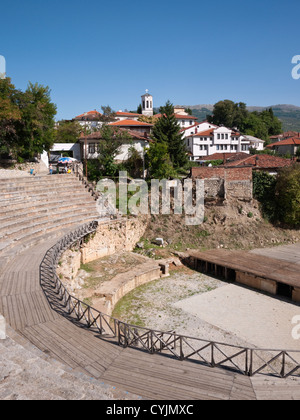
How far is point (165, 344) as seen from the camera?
964cm

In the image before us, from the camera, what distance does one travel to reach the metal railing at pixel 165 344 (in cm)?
922

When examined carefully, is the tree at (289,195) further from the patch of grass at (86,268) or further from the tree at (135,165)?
the patch of grass at (86,268)

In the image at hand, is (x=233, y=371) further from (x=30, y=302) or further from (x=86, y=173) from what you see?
(x=86, y=173)

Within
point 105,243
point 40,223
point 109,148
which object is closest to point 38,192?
point 40,223

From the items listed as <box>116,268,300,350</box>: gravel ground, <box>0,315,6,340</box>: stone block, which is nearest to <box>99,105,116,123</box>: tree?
<box>116,268,300,350</box>: gravel ground

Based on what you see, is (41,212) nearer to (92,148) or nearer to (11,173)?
(11,173)

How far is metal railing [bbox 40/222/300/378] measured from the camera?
9.22 metres

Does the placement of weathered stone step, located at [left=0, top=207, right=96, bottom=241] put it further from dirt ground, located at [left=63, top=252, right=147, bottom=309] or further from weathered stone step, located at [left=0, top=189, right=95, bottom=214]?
dirt ground, located at [left=63, top=252, right=147, bottom=309]

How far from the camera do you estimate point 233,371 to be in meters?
9.10

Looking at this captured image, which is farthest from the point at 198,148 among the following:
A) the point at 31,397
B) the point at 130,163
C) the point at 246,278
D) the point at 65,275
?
the point at 31,397

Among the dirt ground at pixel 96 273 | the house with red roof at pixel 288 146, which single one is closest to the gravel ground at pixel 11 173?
the dirt ground at pixel 96 273

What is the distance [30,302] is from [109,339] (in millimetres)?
3205

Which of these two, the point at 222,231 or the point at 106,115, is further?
the point at 106,115
